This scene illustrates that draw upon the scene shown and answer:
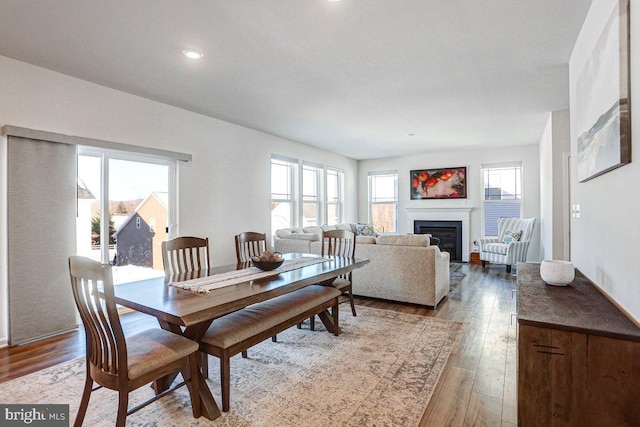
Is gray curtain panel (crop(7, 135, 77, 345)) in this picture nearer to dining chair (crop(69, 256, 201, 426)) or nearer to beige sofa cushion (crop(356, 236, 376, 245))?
dining chair (crop(69, 256, 201, 426))

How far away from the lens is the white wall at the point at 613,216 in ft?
4.47

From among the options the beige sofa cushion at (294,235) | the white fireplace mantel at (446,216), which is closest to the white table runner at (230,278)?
the beige sofa cushion at (294,235)

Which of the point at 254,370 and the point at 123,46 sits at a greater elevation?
the point at 123,46

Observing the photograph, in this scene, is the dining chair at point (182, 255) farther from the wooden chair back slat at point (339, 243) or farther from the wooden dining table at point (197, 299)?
the wooden chair back slat at point (339, 243)

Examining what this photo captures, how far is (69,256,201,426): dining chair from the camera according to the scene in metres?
1.55

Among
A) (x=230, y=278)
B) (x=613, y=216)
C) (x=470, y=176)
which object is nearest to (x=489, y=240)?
(x=470, y=176)

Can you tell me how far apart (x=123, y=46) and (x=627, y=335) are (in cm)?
361

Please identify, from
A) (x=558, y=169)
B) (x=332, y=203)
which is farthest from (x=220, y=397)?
(x=332, y=203)

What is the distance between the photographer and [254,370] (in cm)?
249

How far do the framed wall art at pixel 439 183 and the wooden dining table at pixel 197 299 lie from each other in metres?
5.99

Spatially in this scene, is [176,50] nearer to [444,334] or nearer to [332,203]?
[444,334]

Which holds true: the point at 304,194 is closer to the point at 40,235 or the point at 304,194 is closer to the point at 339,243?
the point at 339,243

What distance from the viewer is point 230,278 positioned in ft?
8.03

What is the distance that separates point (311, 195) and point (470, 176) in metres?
3.66
